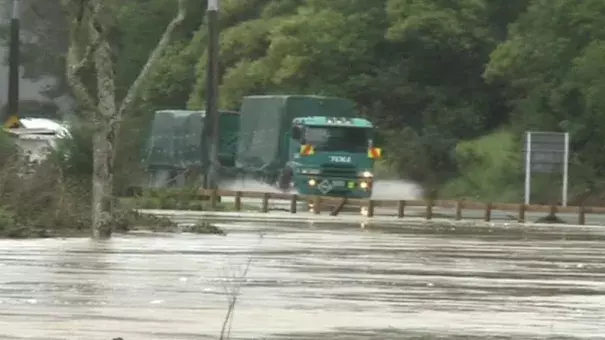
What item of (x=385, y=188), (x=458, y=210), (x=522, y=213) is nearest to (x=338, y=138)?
(x=385, y=188)

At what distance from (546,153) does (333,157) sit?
6.53 meters

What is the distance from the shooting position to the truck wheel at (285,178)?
50781 mm

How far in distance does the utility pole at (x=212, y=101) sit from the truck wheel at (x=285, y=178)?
7.54 ft

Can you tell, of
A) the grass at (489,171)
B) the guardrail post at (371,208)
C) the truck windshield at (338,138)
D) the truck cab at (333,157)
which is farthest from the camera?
the grass at (489,171)

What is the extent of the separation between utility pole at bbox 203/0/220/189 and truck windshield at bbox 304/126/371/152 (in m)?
2.67

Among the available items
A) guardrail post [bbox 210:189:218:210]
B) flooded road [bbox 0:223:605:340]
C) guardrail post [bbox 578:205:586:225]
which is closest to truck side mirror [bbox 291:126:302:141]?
guardrail post [bbox 210:189:218:210]

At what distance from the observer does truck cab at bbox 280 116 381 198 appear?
4950cm

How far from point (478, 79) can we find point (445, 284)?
140ft

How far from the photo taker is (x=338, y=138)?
50.0m

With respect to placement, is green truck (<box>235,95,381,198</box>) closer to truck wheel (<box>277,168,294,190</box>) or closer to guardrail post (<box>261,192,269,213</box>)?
truck wheel (<box>277,168,294,190</box>)

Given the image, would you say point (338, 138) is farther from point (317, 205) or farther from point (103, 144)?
point (103, 144)

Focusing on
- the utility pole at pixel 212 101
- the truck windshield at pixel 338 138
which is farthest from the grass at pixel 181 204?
the truck windshield at pixel 338 138

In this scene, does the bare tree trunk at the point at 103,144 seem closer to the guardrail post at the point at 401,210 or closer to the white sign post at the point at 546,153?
the guardrail post at the point at 401,210

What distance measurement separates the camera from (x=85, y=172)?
38.4 metres
